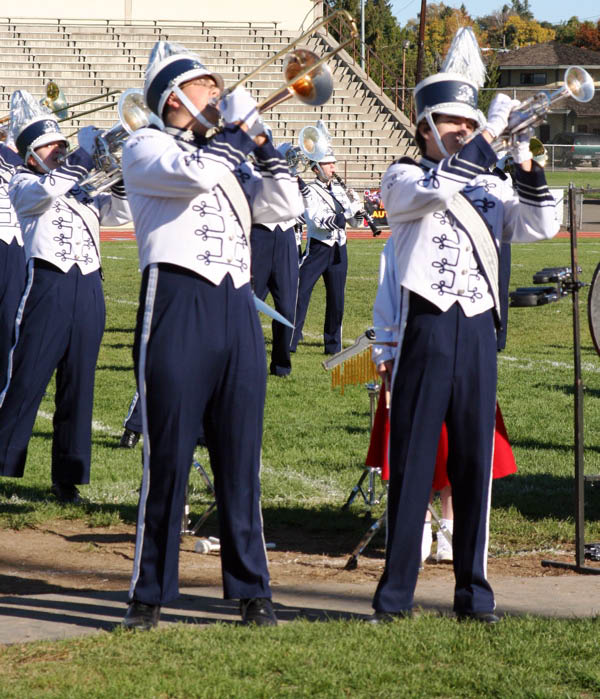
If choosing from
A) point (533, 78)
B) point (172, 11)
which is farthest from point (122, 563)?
point (533, 78)

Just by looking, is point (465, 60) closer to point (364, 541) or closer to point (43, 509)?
point (364, 541)

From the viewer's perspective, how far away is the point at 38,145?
6.52 m

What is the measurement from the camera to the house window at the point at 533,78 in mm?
92688

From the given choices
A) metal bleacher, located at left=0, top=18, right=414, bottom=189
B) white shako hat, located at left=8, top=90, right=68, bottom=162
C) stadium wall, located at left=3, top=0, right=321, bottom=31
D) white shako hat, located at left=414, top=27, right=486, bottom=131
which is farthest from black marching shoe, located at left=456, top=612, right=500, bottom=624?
stadium wall, located at left=3, top=0, right=321, bottom=31

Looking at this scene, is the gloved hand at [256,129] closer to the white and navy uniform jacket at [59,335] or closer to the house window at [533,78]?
the white and navy uniform jacket at [59,335]

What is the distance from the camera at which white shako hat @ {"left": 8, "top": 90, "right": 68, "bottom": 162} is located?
654cm

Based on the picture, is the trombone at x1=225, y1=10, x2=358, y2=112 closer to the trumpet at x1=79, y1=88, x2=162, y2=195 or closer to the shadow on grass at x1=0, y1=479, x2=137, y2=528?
the trumpet at x1=79, y1=88, x2=162, y2=195

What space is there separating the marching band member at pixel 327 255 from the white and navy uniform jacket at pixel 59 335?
5390 mm

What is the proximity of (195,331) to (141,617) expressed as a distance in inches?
38.5

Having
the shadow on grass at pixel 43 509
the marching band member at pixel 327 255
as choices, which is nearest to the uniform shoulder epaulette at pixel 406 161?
the shadow on grass at pixel 43 509

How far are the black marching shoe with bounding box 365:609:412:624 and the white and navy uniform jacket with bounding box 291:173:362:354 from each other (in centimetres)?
785

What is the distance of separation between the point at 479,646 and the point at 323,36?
123 ft

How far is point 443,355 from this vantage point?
410cm

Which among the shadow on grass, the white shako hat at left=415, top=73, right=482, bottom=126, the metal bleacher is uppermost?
the metal bleacher
